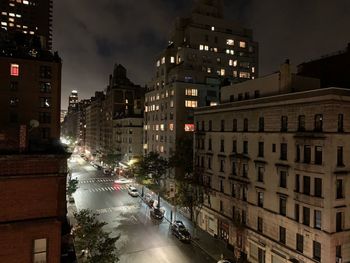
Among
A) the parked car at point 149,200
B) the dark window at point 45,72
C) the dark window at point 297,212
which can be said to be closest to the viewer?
the dark window at point 297,212

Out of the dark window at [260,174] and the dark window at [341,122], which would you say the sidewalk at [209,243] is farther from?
the dark window at [341,122]

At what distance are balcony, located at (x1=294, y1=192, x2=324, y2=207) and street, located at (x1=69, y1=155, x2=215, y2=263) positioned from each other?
1470 cm

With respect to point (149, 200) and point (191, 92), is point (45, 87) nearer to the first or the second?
point (149, 200)

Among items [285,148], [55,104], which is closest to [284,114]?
[285,148]

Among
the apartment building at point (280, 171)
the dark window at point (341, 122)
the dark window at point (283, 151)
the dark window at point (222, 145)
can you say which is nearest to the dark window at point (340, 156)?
the apartment building at point (280, 171)

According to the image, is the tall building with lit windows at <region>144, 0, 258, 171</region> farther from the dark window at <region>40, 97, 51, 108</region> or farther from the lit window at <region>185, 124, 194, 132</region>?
the dark window at <region>40, 97, 51, 108</region>

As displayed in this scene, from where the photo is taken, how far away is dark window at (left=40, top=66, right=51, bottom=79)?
4609 centimetres

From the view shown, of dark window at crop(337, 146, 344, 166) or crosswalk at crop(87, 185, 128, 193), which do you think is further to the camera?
crosswalk at crop(87, 185, 128, 193)

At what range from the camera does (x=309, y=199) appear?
30766 millimetres

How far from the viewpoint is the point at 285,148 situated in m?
34.7

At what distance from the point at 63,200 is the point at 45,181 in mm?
1777

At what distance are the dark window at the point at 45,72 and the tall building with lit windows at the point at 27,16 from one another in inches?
4638

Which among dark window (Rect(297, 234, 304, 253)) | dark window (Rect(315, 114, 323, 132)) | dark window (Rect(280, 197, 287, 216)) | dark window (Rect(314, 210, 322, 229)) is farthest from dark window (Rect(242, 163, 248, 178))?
dark window (Rect(315, 114, 323, 132))

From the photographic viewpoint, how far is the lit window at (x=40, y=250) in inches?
704
